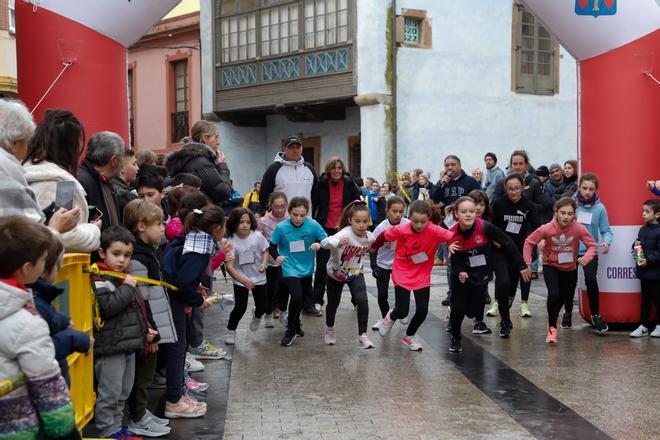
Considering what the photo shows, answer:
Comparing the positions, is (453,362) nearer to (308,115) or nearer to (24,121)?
(24,121)

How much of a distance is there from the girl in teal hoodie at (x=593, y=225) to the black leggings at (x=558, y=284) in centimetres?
15

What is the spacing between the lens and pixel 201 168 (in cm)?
840

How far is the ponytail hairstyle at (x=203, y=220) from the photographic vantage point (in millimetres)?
5875

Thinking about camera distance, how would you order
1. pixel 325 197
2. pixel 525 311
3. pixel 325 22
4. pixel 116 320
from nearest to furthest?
1. pixel 116 320
2. pixel 525 311
3. pixel 325 197
4. pixel 325 22

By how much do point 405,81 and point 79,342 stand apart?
20.9m

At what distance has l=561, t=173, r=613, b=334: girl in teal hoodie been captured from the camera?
8.74 metres

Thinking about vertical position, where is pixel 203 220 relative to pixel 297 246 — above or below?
above

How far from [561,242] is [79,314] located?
5.40 meters

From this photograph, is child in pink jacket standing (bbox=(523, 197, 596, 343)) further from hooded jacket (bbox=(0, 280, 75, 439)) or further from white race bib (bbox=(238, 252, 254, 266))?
hooded jacket (bbox=(0, 280, 75, 439))

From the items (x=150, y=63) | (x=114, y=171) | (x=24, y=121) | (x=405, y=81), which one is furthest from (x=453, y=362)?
(x=150, y=63)

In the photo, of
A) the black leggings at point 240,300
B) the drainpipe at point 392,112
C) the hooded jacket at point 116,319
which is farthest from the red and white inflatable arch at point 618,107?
the drainpipe at point 392,112

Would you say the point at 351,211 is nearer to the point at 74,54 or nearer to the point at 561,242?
the point at 561,242

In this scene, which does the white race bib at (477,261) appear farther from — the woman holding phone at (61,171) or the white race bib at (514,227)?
the woman holding phone at (61,171)

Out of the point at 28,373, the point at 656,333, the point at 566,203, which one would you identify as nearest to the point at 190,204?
the point at 28,373
